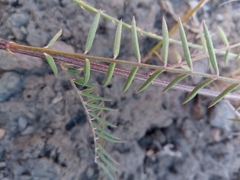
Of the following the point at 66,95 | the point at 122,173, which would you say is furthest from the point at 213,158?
the point at 66,95

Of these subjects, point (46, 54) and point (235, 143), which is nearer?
point (46, 54)

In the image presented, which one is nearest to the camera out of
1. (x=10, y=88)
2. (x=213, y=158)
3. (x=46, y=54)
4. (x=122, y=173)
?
(x=46, y=54)

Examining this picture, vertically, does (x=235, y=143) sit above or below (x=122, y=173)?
above

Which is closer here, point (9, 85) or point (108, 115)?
point (9, 85)

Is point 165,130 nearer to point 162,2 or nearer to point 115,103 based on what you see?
point 115,103
